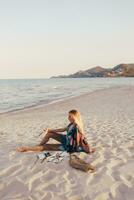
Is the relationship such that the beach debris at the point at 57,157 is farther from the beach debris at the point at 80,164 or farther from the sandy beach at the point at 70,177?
the beach debris at the point at 80,164

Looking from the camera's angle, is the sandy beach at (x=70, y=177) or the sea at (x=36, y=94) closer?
the sandy beach at (x=70, y=177)

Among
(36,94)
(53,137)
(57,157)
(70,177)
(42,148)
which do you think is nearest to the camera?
→ (70,177)

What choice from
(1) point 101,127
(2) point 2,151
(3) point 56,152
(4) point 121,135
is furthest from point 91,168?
(1) point 101,127

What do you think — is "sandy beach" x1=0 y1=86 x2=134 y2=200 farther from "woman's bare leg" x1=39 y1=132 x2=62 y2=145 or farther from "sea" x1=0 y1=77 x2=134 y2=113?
"sea" x1=0 y1=77 x2=134 y2=113

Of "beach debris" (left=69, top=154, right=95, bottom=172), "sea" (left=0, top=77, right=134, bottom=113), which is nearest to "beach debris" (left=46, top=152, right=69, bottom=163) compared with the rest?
"beach debris" (left=69, top=154, right=95, bottom=172)

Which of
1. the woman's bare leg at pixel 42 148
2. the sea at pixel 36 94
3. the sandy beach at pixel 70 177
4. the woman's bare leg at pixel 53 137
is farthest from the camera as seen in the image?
the sea at pixel 36 94

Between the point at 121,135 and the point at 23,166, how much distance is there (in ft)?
13.2

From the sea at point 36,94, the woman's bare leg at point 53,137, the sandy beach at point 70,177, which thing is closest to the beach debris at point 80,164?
the sandy beach at point 70,177

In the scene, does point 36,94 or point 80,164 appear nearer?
point 80,164

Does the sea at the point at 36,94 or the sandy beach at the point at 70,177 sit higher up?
the sandy beach at the point at 70,177

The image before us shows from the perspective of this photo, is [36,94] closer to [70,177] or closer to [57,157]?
[57,157]

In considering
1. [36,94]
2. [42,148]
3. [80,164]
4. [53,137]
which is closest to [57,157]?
[80,164]

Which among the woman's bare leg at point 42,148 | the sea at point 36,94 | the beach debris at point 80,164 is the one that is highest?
the beach debris at point 80,164

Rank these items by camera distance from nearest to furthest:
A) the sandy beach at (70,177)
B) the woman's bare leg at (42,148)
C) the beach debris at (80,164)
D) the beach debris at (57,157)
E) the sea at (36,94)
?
the sandy beach at (70,177), the beach debris at (80,164), the beach debris at (57,157), the woman's bare leg at (42,148), the sea at (36,94)
